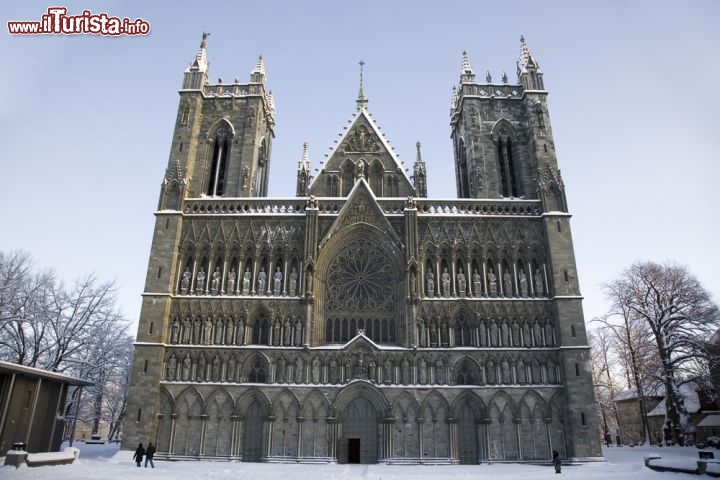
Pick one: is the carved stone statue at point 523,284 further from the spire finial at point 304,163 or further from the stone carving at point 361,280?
the spire finial at point 304,163

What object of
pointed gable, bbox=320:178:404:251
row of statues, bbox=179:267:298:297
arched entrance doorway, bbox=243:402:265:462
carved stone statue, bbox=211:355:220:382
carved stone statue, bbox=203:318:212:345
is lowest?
arched entrance doorway, bbox=243:402:265:462

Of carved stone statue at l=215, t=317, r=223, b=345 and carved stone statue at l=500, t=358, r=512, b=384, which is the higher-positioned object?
carved stone statue at l=215, t=317, r=223, b=345

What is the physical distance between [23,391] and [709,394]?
134 ft

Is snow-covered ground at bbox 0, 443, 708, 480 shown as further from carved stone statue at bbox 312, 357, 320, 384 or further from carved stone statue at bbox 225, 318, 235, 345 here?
carved stone statue at bbox 225, 318, 235, 345

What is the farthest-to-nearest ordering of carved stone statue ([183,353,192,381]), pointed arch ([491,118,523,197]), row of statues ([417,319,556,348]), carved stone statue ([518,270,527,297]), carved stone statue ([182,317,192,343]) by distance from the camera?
pointed arch ([491,118,523,197])
carved stone statue ([518,270,527,297])
carved stone statue ([182,317,192,343])
row of statues ([417,319,556,348])
carved stone statue ([183,353,192,381])

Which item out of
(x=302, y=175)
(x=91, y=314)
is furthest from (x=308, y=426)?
(x=91, y=314)

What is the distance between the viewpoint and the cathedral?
1109 inches

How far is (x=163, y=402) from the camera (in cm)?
2886

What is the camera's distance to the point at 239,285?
31.4m

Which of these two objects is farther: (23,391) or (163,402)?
(163,402)

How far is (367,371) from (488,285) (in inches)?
352

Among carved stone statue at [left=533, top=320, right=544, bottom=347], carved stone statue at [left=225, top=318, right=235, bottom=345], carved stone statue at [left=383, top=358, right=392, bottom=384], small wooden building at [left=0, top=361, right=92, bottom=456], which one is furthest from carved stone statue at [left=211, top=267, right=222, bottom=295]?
carved stone statue at [left=533, top=320, right=544, bottom=347]

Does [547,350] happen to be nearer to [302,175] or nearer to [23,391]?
[302,175]

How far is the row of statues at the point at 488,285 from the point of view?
3108 cm
